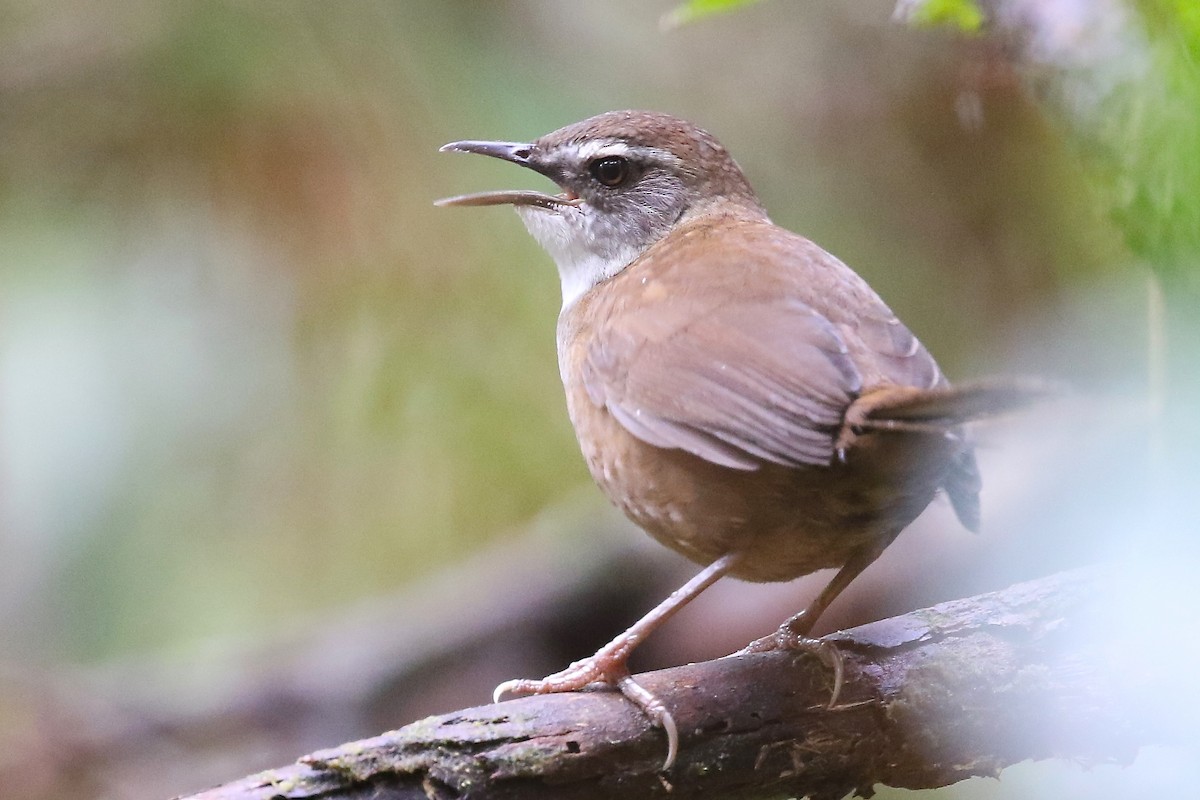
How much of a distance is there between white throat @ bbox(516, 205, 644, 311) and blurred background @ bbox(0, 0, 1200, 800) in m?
1.59

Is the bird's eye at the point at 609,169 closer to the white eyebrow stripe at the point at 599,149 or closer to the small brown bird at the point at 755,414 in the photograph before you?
the white eyebrow stripe at the point at 599,149

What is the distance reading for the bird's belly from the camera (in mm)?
2334

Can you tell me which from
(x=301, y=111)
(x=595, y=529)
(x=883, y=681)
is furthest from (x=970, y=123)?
(x=301, y=111)

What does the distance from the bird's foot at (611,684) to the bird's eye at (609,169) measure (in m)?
1.33

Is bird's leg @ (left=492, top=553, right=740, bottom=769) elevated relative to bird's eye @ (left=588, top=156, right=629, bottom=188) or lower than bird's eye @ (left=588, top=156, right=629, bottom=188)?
lower

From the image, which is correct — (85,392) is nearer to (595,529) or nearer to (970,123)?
(595,529)

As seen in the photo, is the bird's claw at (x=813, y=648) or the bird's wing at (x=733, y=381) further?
the bird's claw at (x=813, y=648)

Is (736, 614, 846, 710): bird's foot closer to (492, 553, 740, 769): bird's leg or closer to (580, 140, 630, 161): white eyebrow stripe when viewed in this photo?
(492, 553, 740, 769): bird's leg

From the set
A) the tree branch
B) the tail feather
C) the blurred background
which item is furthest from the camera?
the blurred background

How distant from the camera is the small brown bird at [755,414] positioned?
87.0 inches

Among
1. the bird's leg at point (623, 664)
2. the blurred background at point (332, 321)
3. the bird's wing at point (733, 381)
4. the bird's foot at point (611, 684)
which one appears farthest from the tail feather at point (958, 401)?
the blurred background at point (332, 321)

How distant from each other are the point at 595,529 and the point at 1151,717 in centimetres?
299

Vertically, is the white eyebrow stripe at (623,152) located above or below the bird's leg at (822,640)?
above

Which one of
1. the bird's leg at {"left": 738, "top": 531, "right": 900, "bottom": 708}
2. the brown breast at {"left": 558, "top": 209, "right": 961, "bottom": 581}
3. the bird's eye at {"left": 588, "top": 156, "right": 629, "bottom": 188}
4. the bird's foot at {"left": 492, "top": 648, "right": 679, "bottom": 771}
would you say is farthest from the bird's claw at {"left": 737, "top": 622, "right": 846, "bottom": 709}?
the bird's eye at {"left": 588, "top": 156, "right": 629, "bottom": 188}
